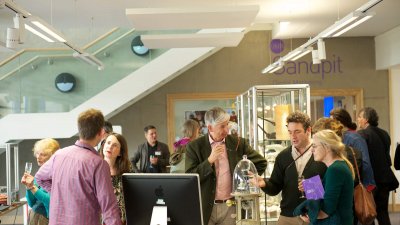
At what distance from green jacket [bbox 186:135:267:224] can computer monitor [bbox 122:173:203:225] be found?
0.71 metres

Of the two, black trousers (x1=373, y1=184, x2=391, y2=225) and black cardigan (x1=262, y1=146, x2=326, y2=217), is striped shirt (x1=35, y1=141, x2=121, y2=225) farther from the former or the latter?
black trousers (x1=373, y1=184, x2=391, y2=225)

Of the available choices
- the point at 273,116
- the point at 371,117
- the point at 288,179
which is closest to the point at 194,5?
the point at 273,116

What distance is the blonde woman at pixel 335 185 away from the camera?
134 inches

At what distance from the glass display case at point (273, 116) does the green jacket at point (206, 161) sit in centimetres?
198

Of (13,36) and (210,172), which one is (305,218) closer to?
(210,172)

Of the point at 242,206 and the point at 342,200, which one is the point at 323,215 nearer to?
the point at 342,200

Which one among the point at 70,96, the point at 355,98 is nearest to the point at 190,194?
the point at 70,96

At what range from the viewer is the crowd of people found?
10.3 feet

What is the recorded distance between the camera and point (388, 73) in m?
11.1

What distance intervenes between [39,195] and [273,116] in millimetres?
2886

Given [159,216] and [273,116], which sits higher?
[273,116]

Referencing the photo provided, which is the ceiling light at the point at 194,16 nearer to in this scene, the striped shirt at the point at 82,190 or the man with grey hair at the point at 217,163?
the man with grey hair at the point at 217,163

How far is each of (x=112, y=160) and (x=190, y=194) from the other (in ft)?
3.50

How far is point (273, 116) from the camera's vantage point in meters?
6.29
